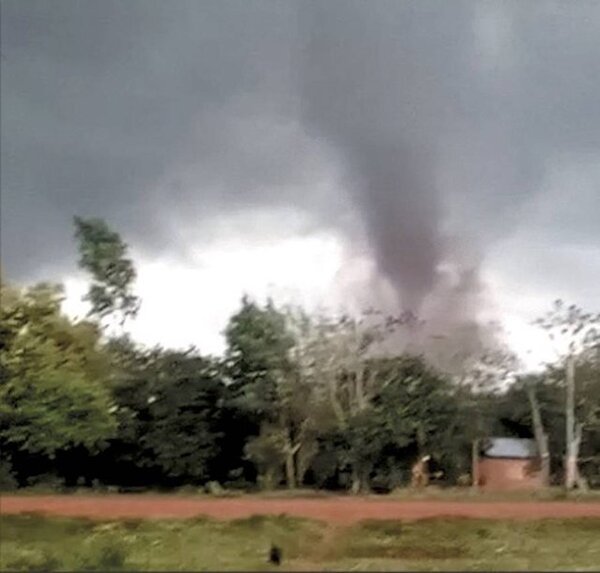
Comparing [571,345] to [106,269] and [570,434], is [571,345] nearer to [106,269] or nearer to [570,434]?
[570,434]

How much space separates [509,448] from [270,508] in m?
0.85

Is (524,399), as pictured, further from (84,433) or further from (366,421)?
(84,433)

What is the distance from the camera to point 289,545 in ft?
12.7

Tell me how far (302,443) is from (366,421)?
23cm

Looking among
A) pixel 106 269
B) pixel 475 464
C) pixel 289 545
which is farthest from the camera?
pixel 475 464

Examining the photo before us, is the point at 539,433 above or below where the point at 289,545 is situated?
above

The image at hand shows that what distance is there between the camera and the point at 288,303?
167 inches

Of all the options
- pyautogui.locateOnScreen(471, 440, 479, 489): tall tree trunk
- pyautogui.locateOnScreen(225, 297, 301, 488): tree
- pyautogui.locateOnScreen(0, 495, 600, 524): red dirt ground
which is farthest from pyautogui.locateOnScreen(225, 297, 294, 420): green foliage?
pyautogui.locateOnScreen(471, 440, 479, 489): tall tree trunk

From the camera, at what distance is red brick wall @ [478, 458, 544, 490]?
14.4ft

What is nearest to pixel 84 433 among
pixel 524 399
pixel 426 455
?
pixel 426 455

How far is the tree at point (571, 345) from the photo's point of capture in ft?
14.6

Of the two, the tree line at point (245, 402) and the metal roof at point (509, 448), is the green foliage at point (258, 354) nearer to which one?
the tree line at point (245, 402)

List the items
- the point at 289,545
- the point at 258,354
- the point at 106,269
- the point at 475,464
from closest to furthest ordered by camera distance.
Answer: the point at 289,545
the point at 106,269
the point at 258,354
the point at 475,464

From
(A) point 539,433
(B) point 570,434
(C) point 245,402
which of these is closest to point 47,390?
(C) point 245,402
